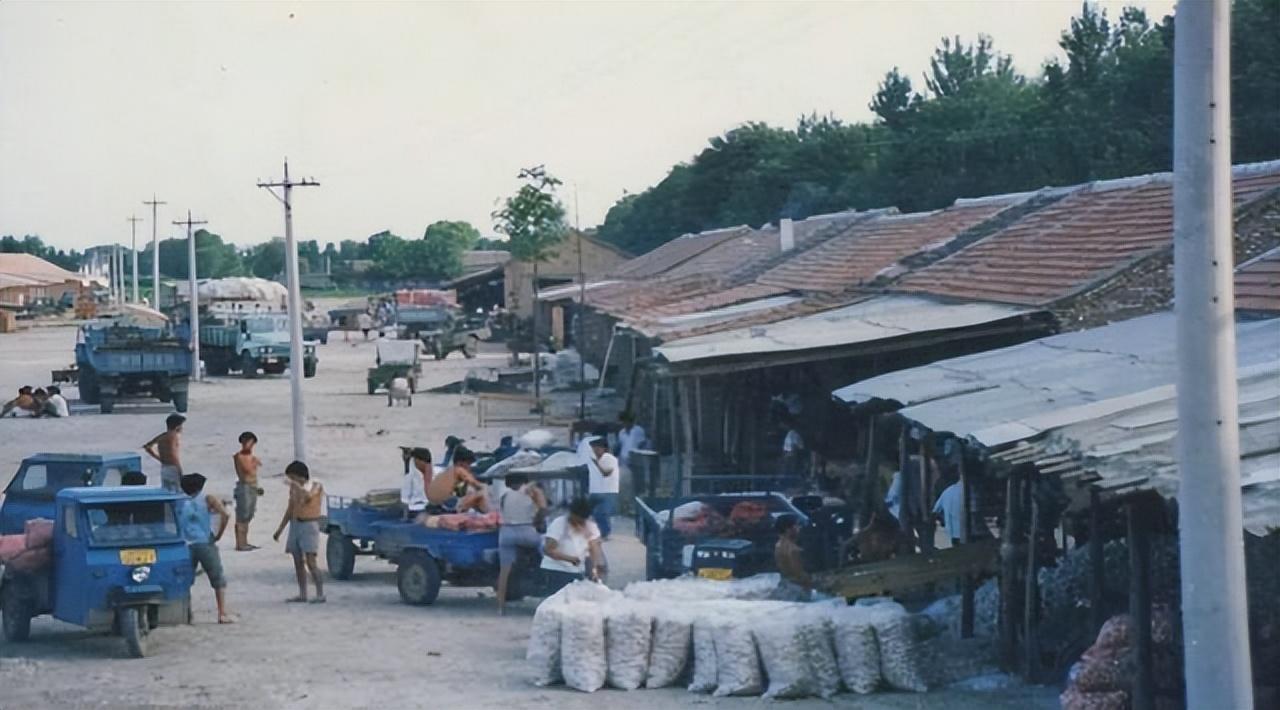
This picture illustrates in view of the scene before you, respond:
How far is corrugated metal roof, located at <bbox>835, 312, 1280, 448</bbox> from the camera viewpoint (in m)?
10.7

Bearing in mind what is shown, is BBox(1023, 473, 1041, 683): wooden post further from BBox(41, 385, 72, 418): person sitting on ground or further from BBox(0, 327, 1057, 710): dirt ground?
BBox(41, 385, 72, 418): person sitting on ground

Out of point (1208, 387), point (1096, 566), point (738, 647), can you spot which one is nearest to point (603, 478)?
point (738, 647)

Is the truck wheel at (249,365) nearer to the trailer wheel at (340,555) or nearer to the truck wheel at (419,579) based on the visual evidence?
the trailer wheel at (340,555)

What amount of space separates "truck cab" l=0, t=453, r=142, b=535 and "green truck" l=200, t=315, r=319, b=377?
3261 cm

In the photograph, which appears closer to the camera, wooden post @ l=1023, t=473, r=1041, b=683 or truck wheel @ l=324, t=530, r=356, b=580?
wooden post @ l=1023, t=473, r=1041, b=683

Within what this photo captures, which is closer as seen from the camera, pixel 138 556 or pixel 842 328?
pixel 138 556

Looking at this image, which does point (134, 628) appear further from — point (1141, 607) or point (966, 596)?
point (1141, 607)

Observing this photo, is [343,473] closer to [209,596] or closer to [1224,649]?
[209,596]

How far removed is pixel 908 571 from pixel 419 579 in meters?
5.01

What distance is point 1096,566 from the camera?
10.7m

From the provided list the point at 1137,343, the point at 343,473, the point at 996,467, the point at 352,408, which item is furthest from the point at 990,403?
the point at 352,408

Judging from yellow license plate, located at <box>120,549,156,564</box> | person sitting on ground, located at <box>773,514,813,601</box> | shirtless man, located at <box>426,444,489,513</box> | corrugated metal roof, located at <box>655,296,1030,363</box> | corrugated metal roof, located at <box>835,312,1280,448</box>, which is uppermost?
corrugated metal roof, located at <box>655,296,1030,363</box>

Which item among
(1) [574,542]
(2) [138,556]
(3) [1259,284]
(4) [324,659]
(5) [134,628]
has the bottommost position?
(4) [324,659]

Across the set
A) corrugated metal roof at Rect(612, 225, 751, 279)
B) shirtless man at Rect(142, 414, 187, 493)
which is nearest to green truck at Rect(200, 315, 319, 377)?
corrugated metal roof at Rect(612, 225, 751, 279)
